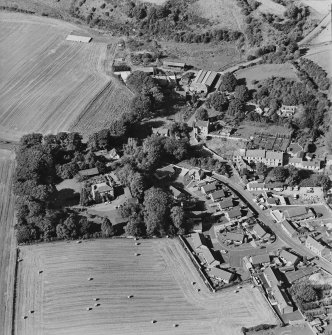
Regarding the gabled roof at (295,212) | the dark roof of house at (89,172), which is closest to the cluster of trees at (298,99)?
the gabled roof at (295,212)

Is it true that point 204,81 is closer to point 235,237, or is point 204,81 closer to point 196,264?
point 235,237

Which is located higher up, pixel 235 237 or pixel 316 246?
pixel 316 246

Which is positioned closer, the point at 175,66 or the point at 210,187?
the point at 210,187

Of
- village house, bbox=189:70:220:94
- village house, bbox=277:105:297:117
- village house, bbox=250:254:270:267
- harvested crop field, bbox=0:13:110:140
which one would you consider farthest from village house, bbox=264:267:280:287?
harvested crop field, bbox=0:13:110:140

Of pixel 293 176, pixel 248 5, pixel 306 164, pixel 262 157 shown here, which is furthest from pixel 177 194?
pixel 248 5

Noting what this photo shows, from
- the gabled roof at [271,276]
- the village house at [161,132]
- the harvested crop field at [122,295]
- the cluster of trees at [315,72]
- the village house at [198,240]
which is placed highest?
the cluster of trees at [315,72]

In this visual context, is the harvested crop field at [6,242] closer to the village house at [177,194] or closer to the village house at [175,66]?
the village house at [177,194]

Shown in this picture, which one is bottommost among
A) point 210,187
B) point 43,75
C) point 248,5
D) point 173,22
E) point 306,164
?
point 210,187
